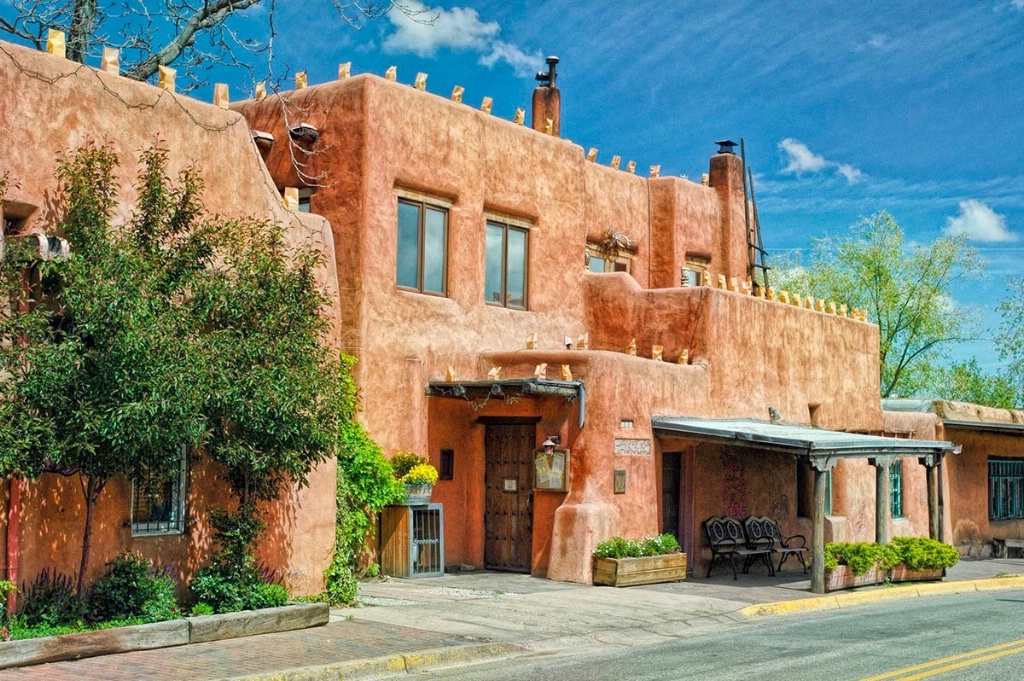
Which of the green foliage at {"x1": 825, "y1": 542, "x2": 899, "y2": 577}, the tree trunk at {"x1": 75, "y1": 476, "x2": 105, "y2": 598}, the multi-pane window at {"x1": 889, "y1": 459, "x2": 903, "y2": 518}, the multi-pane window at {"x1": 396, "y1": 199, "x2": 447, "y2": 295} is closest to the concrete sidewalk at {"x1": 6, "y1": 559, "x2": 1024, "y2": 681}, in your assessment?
the green foliage at {"x1": 825, "y1": 542, "x2": 899, "y2": 577}

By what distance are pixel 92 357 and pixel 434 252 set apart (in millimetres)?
9515

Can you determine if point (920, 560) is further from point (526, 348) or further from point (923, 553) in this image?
point (526, 348)

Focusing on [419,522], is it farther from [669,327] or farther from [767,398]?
[767,398]

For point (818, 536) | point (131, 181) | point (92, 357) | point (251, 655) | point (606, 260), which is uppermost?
point (606, 260)

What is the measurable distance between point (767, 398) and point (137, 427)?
52.2ft

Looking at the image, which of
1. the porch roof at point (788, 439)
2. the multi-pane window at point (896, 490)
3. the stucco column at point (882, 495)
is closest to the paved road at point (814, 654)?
the porch roof at point (788, 439)

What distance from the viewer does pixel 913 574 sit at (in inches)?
840

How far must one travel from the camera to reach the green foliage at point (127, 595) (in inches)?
473

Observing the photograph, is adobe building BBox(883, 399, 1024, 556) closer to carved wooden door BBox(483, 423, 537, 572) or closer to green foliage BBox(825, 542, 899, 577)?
green foliage BBox(825, 542, 899, 577)

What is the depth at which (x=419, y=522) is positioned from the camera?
18.5 metres

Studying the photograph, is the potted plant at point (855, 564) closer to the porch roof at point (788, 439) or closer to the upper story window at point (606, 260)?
the porch roof at point (788, 439)

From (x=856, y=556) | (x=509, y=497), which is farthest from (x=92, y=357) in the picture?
(x=856, y=556)

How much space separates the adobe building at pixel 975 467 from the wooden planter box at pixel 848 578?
28.8ft

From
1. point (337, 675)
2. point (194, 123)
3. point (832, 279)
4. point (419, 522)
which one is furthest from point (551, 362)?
point (832, 279)
